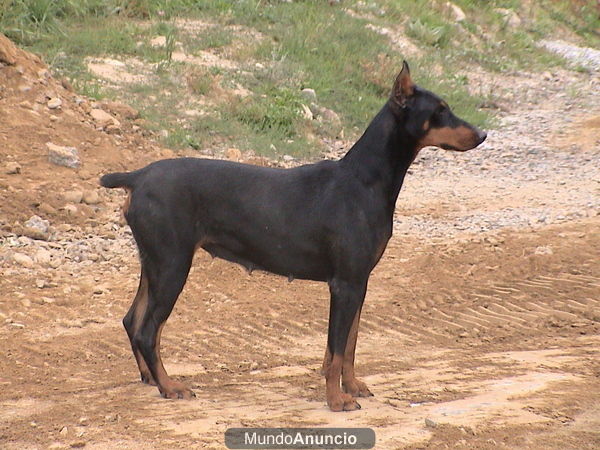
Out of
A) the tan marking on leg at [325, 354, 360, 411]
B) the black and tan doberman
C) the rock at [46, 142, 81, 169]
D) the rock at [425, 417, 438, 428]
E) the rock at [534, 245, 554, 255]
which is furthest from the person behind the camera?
the rock at [46, 142, 81, 169]

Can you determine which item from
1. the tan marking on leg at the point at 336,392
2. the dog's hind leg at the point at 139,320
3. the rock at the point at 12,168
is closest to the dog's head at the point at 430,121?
the tan marking on leg at the point at 336,392

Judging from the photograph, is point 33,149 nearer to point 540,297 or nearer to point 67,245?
point 67,245

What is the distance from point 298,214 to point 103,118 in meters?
6.63

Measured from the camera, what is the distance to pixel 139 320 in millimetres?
6613

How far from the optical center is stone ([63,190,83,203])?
10634mm

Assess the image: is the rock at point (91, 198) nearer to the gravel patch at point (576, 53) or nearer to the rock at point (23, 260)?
the rock at point (23, 260)

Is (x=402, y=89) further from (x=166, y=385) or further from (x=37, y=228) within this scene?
(x=37, y=228)

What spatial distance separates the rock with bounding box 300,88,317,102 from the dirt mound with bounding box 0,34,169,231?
10.3 ft

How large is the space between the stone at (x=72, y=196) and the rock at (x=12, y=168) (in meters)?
0.62

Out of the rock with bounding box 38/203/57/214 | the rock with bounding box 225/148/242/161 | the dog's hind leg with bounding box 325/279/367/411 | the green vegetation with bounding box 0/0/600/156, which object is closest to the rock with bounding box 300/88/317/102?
the green vegetation with bounding box 0/0/600/156

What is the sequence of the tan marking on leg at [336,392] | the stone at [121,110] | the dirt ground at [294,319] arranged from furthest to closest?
the stone at [121,110] < the tan marking on leg at [336,392] < the dirt ground at [294,319]

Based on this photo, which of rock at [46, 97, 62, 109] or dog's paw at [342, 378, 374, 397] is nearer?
dog's paw at [342, 378, 374, 397]

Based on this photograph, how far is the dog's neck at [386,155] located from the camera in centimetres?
638

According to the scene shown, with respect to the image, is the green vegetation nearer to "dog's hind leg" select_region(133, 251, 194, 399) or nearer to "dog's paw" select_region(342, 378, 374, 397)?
"dog's hind leg" select_region(133, 251, 194, 399)
